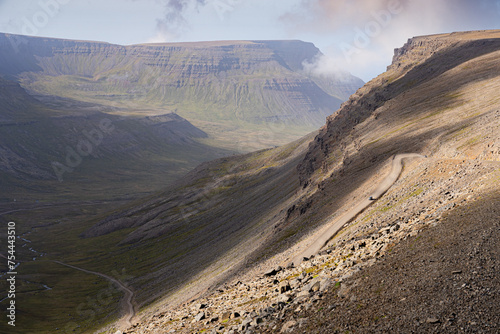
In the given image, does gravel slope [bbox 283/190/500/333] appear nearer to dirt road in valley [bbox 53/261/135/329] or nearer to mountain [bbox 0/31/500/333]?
mountain [bbox 0/31/500/333]

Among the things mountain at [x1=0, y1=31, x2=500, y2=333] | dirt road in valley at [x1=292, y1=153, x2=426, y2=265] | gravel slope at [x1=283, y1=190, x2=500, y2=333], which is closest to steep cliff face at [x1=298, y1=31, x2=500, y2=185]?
mountain at [x1=0, y1=31, x2=500, y2=333]

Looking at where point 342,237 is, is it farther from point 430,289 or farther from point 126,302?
point 126,302

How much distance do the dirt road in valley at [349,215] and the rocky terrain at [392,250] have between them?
1.89 meters

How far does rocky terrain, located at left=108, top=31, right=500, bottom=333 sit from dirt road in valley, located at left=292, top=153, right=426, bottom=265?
1.89 m

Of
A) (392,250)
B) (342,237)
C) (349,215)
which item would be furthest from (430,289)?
(349,215)

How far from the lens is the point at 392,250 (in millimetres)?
34469

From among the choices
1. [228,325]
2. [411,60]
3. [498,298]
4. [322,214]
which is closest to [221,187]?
[411,60]

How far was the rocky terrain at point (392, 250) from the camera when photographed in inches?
1045

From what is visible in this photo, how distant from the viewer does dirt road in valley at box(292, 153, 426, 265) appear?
192 feet

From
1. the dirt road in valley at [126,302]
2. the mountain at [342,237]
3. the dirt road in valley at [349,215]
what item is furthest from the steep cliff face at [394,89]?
the dirt road in valley at [126,302]

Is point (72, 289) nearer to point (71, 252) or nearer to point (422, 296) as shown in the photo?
point (71, 252)

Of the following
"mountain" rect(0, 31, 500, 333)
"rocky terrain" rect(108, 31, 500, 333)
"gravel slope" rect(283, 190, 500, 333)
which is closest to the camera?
"gravel slope" rect(283, 190, 500, 333)

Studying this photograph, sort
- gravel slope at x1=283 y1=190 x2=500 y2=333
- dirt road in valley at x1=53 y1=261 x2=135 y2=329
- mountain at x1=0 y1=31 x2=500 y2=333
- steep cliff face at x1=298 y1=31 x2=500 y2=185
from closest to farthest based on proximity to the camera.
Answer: gravel slope at x1=283 y1=190 x2=500 y2=333
mountain at x1=0 y1=31 x2=500 y2=333
dirt road in valley at x1=53 y1=261 x2=135 y2=329
steep cliff face at x1=298 y1=31 x2=500 y2=185

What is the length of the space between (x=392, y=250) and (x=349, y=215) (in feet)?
103
